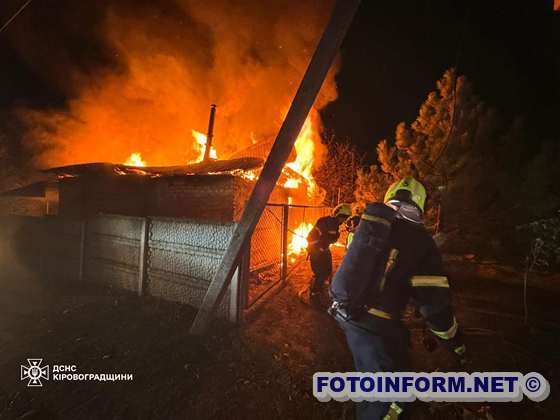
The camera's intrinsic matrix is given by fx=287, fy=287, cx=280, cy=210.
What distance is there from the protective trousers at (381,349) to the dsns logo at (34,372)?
3477 mm

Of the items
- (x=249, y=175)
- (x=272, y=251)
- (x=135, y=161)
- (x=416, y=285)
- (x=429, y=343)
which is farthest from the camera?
(x=135, y=161)

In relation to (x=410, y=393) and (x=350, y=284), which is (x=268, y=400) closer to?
(x=410, y=393)

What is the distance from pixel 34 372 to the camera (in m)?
3.29

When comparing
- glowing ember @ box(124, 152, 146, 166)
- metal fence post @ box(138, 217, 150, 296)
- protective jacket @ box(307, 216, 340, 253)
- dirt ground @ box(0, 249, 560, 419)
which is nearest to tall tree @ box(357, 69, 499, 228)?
dirt ground @ box(0, 249, 560, 419)

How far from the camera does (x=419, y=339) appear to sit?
4.28 m

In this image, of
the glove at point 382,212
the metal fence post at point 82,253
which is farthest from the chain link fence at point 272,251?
the metal fence post at point 82,253

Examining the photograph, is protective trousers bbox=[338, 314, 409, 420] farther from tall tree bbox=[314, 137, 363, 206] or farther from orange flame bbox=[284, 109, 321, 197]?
tall tree bbox=[314, 137, 363, 206]

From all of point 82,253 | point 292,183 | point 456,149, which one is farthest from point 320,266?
point 292,183

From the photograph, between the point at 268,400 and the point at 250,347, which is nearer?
the point at 268,400

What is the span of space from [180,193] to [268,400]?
7239 millimetres

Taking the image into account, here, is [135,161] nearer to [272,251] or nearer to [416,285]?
[272,251]

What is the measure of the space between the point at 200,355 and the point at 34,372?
184cm

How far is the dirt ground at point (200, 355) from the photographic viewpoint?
2.83 meters

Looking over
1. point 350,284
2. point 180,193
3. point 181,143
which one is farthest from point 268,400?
point 181,143
